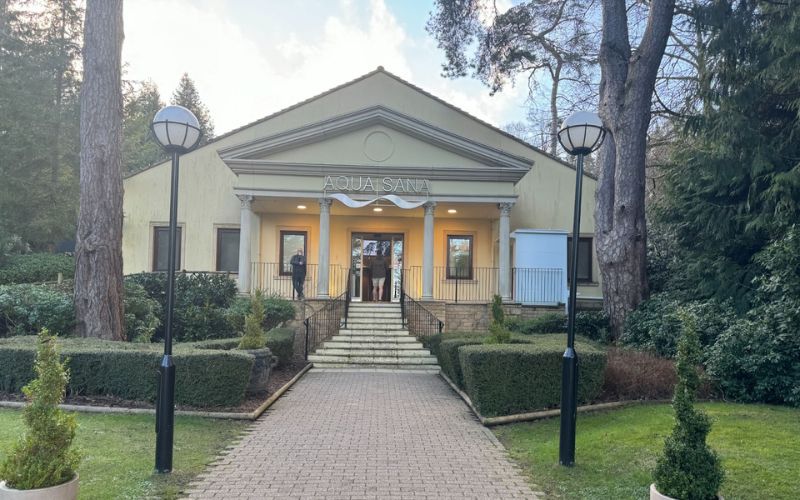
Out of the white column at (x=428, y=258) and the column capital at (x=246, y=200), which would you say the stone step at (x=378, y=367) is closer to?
the white column at (x=428, y=258)

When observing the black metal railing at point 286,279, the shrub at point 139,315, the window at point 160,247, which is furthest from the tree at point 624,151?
the window at point 160,247

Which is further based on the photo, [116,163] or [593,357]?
[116,163]

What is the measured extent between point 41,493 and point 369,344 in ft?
34.0

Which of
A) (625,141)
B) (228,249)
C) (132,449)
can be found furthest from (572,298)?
(228,249)

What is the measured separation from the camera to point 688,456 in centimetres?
375

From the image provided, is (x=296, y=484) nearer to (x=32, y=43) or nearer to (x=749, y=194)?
(x=749, y=194)

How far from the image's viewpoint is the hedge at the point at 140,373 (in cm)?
749

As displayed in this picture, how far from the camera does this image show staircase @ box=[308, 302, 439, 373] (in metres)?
12.9

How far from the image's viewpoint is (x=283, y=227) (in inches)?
768

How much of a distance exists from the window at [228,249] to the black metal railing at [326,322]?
571cm

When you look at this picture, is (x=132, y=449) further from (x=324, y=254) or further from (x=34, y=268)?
(x=34, y=268)

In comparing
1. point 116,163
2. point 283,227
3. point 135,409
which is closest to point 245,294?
point 283,227

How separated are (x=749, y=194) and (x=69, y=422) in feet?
37.8

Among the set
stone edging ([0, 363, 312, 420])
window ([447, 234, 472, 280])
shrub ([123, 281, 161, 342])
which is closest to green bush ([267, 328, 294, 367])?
shrub ([123, 281, 161, 342])
